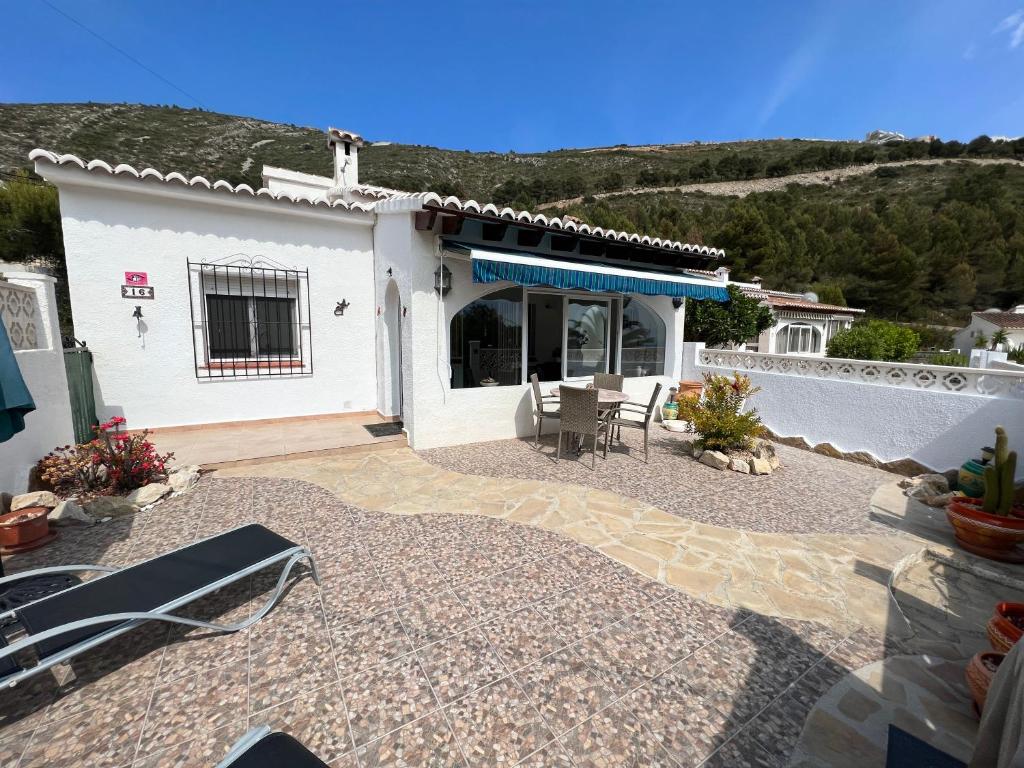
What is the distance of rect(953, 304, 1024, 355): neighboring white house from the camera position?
3909 cm

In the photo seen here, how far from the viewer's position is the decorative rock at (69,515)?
6.18 metres

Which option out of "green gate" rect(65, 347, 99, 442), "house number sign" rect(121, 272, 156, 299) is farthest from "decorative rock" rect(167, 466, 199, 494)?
"house number sign" rect(121, 272, 156, 299)

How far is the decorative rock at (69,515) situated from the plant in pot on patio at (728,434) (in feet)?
38.1

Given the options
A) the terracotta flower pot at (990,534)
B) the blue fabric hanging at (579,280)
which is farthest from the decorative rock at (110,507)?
the terracotta flower pot at (990,534)

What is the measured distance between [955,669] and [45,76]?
25197mm

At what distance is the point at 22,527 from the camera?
5473mm

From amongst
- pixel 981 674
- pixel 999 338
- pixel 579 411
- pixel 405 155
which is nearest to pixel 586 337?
pixel 579 411

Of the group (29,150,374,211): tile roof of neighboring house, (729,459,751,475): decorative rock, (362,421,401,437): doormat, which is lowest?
(729,459,751,475): decorative rock

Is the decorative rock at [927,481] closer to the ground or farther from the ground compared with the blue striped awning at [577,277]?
closer to the ground

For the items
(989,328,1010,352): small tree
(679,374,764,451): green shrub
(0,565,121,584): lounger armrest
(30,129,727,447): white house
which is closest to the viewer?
(0,565,121,584): lounger armrest

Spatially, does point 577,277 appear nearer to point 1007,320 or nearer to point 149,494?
point 149,494

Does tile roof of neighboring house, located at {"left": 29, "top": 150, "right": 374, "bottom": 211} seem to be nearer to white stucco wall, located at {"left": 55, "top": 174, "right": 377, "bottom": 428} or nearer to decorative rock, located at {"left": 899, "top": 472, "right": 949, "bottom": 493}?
white stucco wall, located at {"left": 55, "top": 174, "right": 377, "bottom": 428}

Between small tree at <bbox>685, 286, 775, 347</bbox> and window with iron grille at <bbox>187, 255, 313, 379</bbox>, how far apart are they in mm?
13204

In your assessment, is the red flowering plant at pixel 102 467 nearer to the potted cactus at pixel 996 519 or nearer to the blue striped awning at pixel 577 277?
the blue striped awning at pixel 577 277
